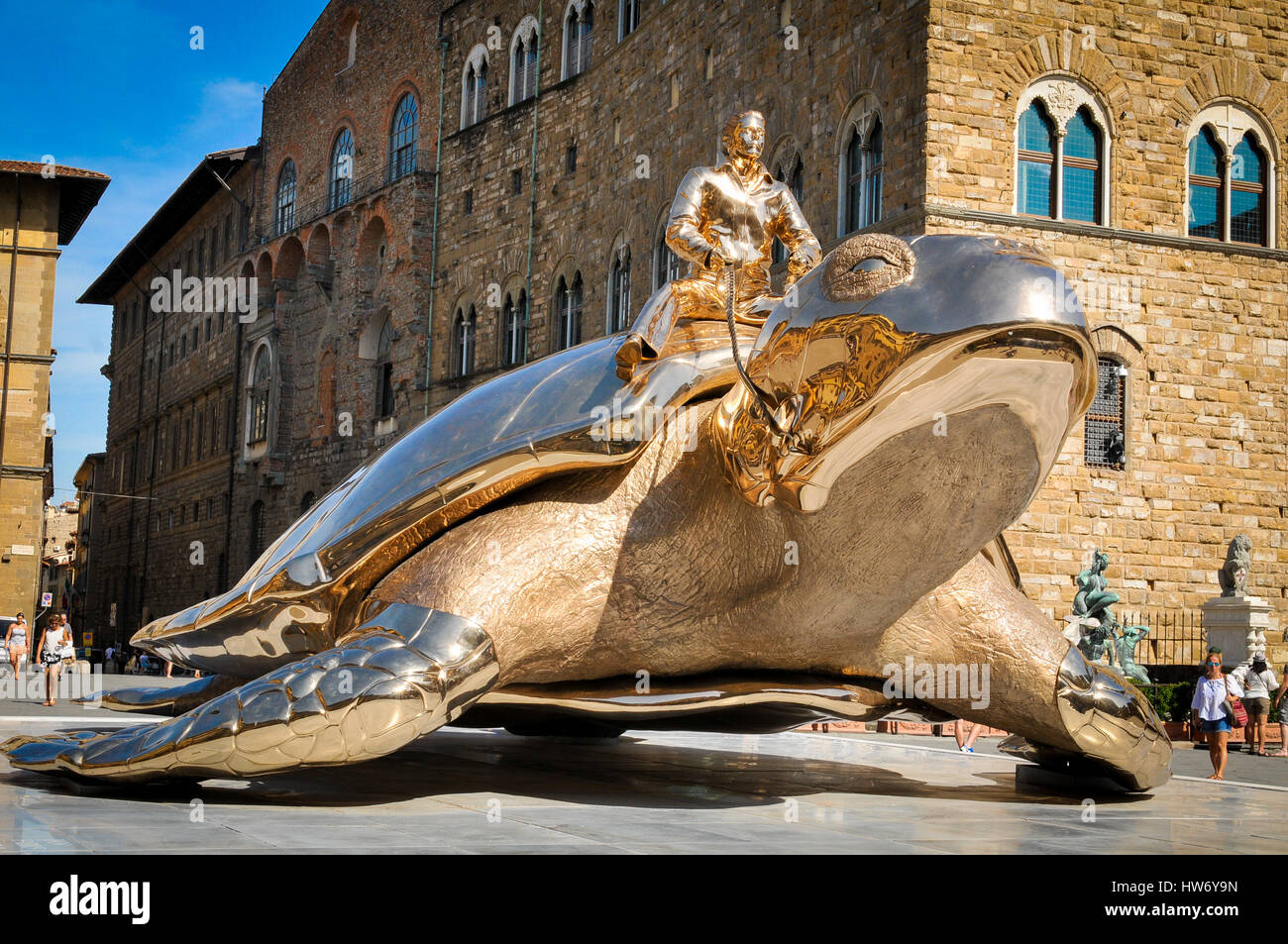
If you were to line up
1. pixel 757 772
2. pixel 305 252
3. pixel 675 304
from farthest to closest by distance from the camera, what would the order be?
pixel 305 252 → pixel 757 772 → pixel 675 304

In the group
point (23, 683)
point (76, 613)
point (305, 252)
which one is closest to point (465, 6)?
point (305, 252)

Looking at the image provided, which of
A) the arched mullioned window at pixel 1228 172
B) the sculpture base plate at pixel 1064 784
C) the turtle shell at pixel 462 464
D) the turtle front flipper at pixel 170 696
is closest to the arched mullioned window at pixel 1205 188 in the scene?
the arched mullioned window at pixel 1228 172

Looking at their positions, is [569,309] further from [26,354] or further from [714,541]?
[714,541]

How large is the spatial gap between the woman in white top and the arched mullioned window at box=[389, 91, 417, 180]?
75.7 feet

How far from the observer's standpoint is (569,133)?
98.8ft

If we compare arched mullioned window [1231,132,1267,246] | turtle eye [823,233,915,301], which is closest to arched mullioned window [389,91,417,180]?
arched mullioned window [1231,132,1267,246]

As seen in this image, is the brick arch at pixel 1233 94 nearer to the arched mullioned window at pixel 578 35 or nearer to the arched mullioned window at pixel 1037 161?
the arched mullioned window at pixel 1037 161

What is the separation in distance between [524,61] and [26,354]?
55.3ft

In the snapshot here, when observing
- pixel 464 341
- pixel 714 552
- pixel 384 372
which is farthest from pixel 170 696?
pixel 384 372

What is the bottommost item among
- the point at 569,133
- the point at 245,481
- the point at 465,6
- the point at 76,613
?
the point at 76,613

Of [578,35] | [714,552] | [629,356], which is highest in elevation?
[578,35]

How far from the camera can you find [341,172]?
4178 cm
